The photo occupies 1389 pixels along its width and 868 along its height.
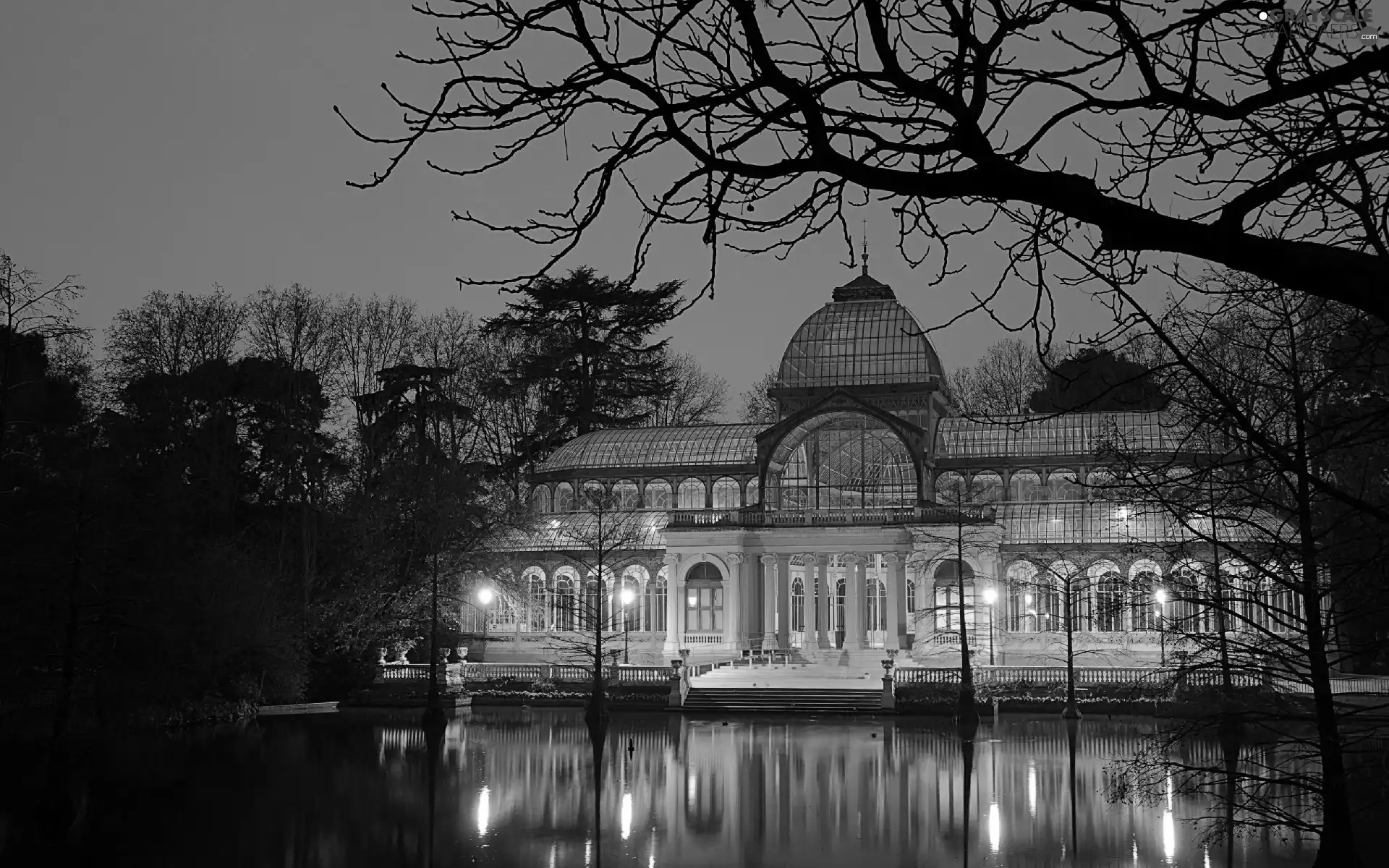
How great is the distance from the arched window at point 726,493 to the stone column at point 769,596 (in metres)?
3.96

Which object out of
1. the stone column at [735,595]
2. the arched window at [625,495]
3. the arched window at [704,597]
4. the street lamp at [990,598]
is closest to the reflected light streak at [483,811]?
the street lamp at [990,598]

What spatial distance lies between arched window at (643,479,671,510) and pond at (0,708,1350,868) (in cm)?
2201

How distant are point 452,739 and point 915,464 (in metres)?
23.2

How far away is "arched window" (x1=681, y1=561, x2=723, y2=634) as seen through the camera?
54781 mm

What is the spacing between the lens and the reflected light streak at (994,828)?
2005cm

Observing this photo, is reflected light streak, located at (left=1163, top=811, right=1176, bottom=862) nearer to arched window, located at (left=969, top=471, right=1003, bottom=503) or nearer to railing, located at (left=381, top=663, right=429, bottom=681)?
railing, located at (left=381, top=663, right=429, bottom=681)

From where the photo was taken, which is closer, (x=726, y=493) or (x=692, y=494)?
(x=726, y=493)

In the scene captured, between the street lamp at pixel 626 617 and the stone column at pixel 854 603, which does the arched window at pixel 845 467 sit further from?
the street lamp at pixel 626 617

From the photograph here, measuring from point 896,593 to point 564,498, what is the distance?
15.1 metres

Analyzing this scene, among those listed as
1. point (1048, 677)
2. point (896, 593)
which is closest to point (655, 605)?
point (896, 593)

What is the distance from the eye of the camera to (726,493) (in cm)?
5825

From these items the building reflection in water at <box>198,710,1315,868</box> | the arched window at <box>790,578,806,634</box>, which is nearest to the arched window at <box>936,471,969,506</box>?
the arched window at <box>790,578,806,634</box>

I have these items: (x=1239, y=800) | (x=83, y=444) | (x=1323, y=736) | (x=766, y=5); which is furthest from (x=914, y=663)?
(x=766, y=5)

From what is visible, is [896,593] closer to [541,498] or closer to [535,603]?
[535,603]
